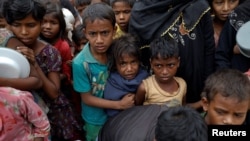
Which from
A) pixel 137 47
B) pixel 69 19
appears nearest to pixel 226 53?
pixel 137 47

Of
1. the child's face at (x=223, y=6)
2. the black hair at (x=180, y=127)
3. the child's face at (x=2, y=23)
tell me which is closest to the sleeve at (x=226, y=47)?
the child's face at (x=223, y=6)

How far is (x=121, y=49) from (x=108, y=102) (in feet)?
1.13

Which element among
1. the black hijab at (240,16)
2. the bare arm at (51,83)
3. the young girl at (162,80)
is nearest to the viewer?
the bare arm at (51,83)

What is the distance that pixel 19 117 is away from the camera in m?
2.11

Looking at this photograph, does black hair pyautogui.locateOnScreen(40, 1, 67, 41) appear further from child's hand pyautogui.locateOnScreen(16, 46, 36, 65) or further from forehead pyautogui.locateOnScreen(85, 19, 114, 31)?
child's hand pyautogui.locateOnScreen(16, 46, 36, 65)

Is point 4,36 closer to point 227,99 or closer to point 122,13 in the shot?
point 122,13

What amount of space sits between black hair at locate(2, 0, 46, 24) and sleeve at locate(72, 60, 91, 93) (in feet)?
1.33

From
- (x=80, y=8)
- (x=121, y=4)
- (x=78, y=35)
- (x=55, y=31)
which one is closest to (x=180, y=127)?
(x=55, y=31)

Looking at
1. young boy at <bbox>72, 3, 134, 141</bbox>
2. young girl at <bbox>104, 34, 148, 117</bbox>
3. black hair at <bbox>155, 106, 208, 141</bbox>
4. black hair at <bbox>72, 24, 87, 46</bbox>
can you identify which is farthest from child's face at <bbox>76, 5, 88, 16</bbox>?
black hair at <bbox>155, 106, 208, 141</bbox>

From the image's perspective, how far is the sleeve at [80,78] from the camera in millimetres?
2568

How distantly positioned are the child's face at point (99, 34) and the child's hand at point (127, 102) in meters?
0.33

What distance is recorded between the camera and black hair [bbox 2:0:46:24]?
230 cm

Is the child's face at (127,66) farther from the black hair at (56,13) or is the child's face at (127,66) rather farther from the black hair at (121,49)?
the black hair at (56,13)

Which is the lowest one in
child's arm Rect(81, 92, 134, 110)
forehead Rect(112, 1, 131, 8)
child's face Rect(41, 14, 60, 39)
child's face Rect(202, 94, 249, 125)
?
child's arm Rect(81, 92, 134, 110)
